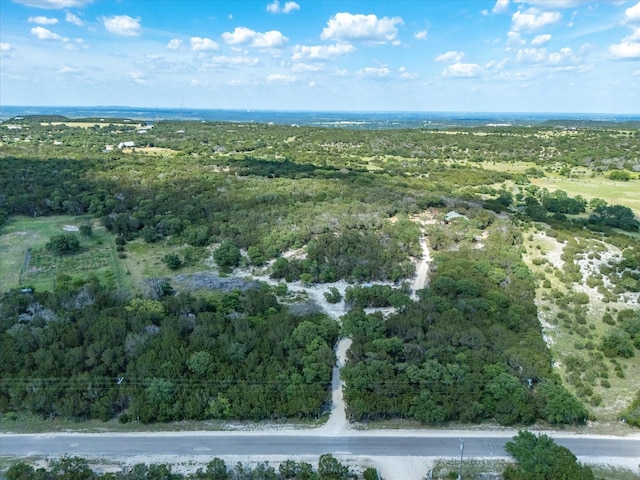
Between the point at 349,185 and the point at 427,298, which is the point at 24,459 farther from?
the point at 349,185

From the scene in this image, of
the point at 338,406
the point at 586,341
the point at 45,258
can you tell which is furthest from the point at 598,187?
the point at 45,258

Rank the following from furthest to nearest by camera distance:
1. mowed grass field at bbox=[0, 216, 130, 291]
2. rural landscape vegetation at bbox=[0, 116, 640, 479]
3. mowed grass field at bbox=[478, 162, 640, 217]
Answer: mowed grass field at bbox=[478, 162, 640, 217] < mowed grass field at bbox=[0, 216, 130, 291] < rural landscape vegetation at bbox=[0, 116, 640, 479]

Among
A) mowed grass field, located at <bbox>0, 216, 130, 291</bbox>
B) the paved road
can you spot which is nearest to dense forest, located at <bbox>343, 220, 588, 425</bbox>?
the paved road

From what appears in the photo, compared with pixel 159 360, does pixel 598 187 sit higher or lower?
higher

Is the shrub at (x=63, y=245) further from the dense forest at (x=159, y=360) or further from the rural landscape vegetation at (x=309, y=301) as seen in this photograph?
the dense forest at (x=159, y=360)

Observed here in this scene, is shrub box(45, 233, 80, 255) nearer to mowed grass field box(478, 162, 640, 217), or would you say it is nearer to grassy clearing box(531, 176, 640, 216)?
mowed grass field box(478, 162, 640, 217)

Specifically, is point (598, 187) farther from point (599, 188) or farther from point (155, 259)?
point (155, 259)
